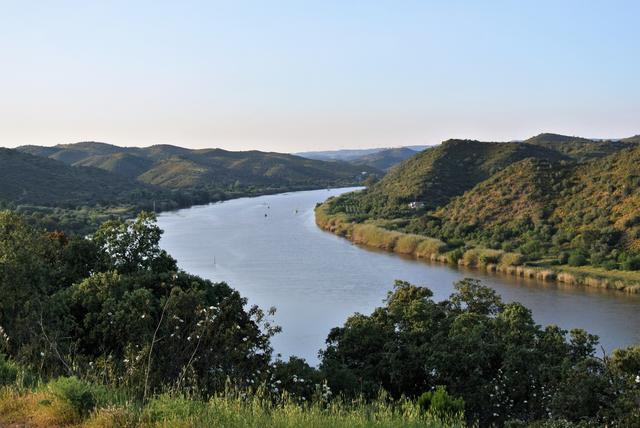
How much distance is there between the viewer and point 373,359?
16031 mm

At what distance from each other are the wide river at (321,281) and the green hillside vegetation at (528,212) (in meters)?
3.63

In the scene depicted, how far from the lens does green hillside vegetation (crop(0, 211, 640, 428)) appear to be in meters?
5.97

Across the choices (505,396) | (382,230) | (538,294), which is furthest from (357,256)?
(505,396)

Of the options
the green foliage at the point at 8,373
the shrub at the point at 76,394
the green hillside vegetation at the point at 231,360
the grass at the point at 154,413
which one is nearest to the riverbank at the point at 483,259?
the green hillside vegetation at the point at 231,360

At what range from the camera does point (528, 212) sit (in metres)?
54.2

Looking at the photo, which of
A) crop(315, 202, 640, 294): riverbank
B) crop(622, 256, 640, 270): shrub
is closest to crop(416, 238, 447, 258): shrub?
crop(315, 202, 640, 294): riverbank

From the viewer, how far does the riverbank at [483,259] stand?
38469 millimetres

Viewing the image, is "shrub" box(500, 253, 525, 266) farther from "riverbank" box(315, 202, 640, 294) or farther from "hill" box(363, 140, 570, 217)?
"hill" box(363, 140, 570, 217)

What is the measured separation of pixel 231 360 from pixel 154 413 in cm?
497

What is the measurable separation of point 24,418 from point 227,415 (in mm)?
2126

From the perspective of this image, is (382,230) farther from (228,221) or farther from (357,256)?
(228,221)

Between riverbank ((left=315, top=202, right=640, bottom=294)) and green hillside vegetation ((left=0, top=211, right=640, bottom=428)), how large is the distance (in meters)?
21.3

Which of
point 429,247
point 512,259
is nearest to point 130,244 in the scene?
point 512,259

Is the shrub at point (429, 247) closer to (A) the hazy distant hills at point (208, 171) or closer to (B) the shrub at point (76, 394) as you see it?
(B) the shrub at point (76, 394)
